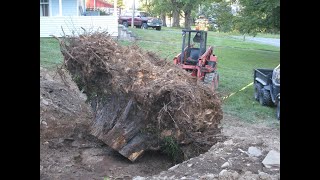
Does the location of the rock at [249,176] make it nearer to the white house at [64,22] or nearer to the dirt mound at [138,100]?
the dirt mound at [138,100]

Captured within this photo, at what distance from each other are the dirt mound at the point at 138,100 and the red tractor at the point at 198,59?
418cm

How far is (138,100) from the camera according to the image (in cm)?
671

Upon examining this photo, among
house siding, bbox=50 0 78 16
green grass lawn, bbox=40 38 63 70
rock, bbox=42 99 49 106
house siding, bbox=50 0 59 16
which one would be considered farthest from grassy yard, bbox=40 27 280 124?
house siding, bbox=50 0 78 16

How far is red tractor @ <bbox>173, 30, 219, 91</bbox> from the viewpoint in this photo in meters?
12.0

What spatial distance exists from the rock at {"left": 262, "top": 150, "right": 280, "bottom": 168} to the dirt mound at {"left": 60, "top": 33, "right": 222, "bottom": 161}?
1272 millimetres

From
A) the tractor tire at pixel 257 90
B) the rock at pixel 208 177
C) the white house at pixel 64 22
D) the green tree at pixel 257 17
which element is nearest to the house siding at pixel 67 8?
the white house at pixel 64 22

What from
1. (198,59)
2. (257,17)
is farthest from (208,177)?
(257,17)

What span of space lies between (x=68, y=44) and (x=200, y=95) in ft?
8.68

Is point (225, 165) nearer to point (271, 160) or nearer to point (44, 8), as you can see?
point (271, 160)

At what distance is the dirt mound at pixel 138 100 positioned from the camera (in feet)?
21.5

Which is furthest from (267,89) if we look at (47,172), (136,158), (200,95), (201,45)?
(47,172)

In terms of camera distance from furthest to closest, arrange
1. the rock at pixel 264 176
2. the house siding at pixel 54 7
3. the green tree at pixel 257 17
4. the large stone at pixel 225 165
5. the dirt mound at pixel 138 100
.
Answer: the house siding at pixel 54 7, the green tree at pixel 257 17, the dirt mound at pixel 138 100, the large stone at pixel 225 165, the rock at pixel 264 176

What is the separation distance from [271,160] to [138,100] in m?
2.18

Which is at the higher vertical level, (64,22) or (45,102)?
(64,22)
